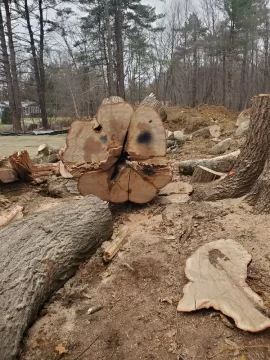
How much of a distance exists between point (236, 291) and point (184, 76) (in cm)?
2480

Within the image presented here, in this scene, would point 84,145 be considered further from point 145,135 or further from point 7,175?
point 7,175

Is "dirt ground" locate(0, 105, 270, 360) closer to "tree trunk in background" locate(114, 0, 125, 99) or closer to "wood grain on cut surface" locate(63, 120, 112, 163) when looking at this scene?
"wood grain on cut surface" locate(63, 120, 112, 163)

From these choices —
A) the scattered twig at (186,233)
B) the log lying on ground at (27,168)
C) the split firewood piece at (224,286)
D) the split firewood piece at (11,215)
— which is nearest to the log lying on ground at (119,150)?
the scattered twig at (186,233)

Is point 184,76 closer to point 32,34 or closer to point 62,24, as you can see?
point 62,24

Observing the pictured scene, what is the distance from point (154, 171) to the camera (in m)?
3.28

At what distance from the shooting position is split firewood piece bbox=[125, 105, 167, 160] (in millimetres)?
3279

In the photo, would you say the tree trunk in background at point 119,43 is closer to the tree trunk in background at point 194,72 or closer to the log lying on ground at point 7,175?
the tree trunk in background at point 194,72

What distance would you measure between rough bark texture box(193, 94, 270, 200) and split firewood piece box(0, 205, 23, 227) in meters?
2.20

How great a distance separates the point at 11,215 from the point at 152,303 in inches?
85.0

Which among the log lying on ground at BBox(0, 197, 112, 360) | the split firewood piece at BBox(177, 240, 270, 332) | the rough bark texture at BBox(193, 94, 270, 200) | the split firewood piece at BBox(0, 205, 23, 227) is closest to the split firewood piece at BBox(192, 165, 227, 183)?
the rough bark texture at BBox(193, 94, 270, 200)

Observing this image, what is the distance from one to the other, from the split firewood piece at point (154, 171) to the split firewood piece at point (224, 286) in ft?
4.03

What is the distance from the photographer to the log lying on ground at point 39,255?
5.46 feet

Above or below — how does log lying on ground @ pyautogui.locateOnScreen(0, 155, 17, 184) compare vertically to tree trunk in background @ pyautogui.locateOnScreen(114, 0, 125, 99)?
below

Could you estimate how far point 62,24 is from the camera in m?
17.2
